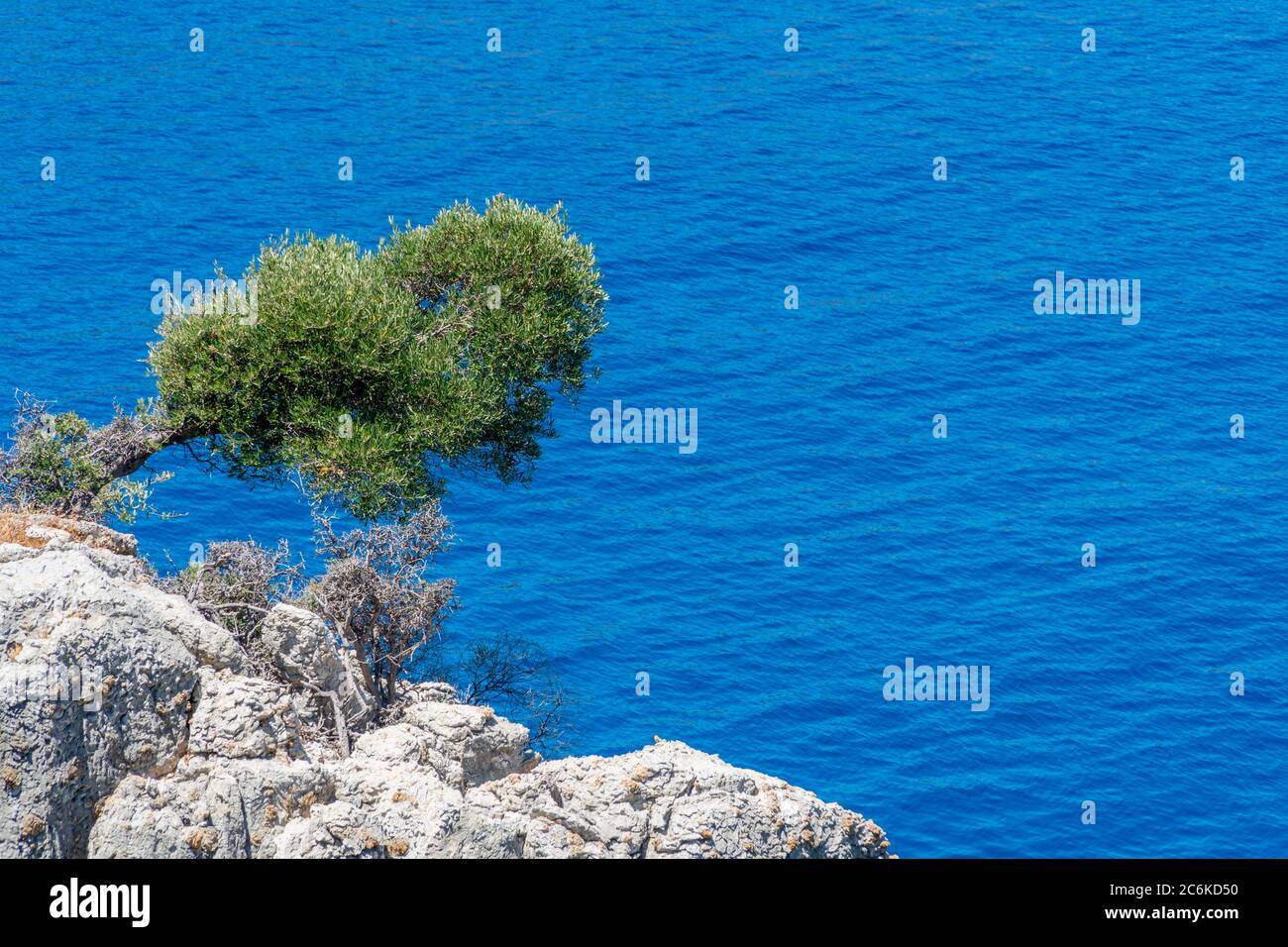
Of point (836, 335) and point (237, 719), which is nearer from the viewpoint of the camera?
point (237, 719)

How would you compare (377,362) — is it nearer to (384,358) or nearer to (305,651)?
(384,358)

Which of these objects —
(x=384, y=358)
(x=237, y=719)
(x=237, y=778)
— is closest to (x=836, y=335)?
(x=384, y=358)

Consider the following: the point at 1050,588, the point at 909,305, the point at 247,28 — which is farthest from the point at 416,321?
the point at 247,28

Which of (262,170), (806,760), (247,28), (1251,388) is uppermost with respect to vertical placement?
(247,28)

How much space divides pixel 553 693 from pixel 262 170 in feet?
158

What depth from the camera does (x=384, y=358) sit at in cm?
3944

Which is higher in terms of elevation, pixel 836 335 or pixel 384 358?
pixel 836 335

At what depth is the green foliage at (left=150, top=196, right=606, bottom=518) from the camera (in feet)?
127

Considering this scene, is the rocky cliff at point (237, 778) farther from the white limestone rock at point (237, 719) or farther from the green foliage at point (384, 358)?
the green foliage at point (384, 358)

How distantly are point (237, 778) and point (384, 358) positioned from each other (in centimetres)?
1634

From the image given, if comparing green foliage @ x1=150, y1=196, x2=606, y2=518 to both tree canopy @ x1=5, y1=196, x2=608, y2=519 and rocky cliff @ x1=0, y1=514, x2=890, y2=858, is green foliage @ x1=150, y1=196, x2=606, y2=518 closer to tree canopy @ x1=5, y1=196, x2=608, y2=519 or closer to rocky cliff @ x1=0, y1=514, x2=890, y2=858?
tree canopy @ x1=5, y1=196, x2=608, y2=519

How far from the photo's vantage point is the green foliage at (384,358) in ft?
127
